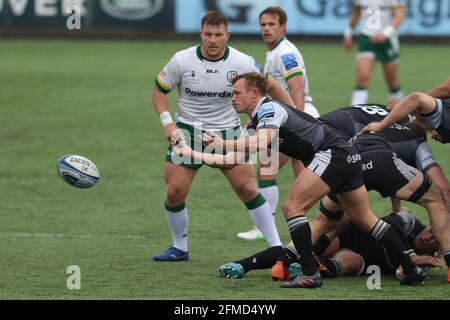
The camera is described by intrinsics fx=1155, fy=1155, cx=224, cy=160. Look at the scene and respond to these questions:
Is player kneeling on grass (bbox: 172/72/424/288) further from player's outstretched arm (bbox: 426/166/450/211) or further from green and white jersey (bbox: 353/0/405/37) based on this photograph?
green and white jersey (bbox: 353/0/405/37)

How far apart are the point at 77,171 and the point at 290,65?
2736 mm

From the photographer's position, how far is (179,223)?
10672 millimetres

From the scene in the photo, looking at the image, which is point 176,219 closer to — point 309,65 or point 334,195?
point 334,195

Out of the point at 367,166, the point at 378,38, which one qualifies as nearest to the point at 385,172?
the point at 367,166

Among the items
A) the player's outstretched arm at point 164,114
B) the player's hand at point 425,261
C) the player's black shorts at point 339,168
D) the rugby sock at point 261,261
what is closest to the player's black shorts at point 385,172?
the player's black shorts at point 339,168

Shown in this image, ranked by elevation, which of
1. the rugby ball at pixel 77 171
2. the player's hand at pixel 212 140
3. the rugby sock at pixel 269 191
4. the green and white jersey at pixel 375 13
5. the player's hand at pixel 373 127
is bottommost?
the rugby sock at pixel 269 191

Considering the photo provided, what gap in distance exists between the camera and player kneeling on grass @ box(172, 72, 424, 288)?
29.8 ft

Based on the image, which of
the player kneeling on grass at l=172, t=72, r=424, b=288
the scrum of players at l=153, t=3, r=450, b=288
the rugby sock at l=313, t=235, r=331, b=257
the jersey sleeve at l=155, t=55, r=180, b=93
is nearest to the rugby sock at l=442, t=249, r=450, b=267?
the scrum of players at l=153, t=3, r=450, b=288

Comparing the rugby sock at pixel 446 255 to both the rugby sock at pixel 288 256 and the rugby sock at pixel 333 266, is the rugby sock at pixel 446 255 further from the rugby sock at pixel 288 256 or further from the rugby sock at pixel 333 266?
the rugby sock at pixel 288 256

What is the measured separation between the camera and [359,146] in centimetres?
981

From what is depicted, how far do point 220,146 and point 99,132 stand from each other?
942 cm

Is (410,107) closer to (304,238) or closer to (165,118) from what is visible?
(304,238)

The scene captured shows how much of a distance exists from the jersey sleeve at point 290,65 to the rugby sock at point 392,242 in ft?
8.65

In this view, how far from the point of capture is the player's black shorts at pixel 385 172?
9.65 meters
